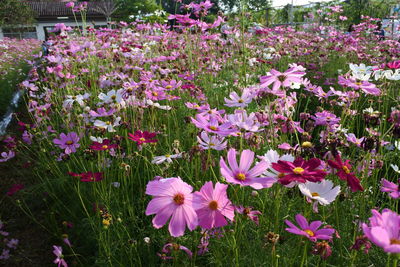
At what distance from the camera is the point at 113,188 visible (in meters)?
1.77

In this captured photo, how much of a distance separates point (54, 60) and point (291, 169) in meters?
2.42

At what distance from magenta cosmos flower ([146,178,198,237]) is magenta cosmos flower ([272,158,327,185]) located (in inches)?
8.2

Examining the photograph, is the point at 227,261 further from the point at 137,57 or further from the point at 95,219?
the point at 137,57

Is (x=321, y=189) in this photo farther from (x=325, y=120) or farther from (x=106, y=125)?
(x=106, y=125)

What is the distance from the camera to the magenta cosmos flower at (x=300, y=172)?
2.18 ft

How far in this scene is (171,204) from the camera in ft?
2.30

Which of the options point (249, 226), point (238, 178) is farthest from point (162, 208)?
point (249, 226)

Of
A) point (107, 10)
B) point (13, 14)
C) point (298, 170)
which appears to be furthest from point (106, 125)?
point (13, 14)

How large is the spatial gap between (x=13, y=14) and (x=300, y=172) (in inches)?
920

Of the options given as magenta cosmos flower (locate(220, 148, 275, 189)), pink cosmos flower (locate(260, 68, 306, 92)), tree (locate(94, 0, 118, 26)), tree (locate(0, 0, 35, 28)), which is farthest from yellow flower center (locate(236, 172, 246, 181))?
tree (locate(0, 0, 35, 28))

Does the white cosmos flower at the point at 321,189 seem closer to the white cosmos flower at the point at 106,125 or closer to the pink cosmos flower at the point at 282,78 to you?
the pink cosmos flower at the point at 282,78

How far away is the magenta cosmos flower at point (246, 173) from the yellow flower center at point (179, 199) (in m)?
0.10

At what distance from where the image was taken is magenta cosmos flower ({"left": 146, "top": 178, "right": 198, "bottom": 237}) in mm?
673

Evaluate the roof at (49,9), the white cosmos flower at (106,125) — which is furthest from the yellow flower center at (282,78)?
the roof at (49,9)
